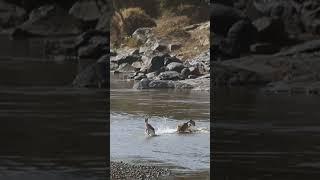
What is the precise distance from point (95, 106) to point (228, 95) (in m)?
1.39

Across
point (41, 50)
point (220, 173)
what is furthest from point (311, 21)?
point (41, 50)

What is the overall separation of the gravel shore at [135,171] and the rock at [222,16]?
159cm

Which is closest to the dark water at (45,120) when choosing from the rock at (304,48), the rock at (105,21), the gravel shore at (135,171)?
the gravel shore at (135,171)

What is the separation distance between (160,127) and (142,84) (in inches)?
21.4

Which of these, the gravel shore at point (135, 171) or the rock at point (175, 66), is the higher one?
the rock at point (175, 66)

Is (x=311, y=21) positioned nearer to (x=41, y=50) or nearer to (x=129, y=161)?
(x=129, y=161)

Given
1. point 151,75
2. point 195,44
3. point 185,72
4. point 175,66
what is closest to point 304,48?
point 195,44

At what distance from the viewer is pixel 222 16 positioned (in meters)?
5.47

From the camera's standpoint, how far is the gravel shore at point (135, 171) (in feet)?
18.6

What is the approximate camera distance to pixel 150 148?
575 centimetres

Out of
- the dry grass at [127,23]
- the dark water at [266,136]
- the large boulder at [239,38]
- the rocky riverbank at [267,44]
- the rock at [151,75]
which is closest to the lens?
the dark water at [266,136]

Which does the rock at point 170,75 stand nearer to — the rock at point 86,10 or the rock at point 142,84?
the rock at point 142,84

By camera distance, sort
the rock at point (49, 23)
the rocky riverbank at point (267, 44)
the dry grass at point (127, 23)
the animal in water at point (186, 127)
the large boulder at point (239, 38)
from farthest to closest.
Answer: the dry grass at point (127, 23) < the animal in water at point (186, 127) < the rock at point (49, 23) < the large boulder at point (239, 38) < the rocky riverbank at point (267, 44)

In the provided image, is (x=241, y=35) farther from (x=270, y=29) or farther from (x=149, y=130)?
(x=149, y=130)
